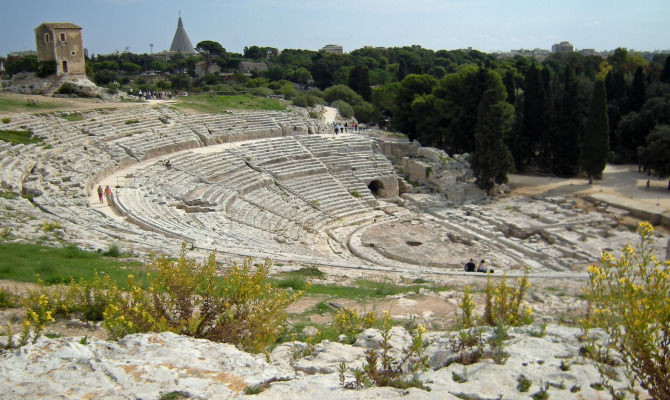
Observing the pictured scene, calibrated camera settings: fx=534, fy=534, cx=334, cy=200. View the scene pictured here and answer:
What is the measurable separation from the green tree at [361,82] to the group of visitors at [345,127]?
1240 centimetres

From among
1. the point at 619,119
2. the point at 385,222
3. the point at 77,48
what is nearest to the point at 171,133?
the point at 77,48

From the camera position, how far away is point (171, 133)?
84.4ft

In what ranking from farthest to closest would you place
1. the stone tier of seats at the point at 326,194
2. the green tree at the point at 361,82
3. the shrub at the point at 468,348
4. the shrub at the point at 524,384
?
the green tree at the point at 361,82
the stone tier of seats at the point at 326,194
the shrub at the point at 468,348
the shrub at the point at 524,384

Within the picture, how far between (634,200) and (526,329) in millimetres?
21512

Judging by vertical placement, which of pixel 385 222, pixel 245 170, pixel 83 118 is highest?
pixel 83 118

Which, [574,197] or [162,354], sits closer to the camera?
[162,354]

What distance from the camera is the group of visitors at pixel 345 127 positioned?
31.5 metres

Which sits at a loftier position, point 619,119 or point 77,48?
point 77,48

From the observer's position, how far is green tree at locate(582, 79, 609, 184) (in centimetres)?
2708

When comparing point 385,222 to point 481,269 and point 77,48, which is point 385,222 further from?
point 77,48

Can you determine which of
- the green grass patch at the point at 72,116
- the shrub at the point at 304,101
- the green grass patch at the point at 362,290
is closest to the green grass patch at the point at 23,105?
the green grass patch at the point at 72,116

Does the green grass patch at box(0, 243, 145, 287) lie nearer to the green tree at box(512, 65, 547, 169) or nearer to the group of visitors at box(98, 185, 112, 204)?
the group of visitors at box(98, 185, 112, 204)

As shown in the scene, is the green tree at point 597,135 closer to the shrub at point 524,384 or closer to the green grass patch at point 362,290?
the green grass patch at point 362,290

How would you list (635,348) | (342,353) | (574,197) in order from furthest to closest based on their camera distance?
(574,197)
(342,353)
(635,348)
